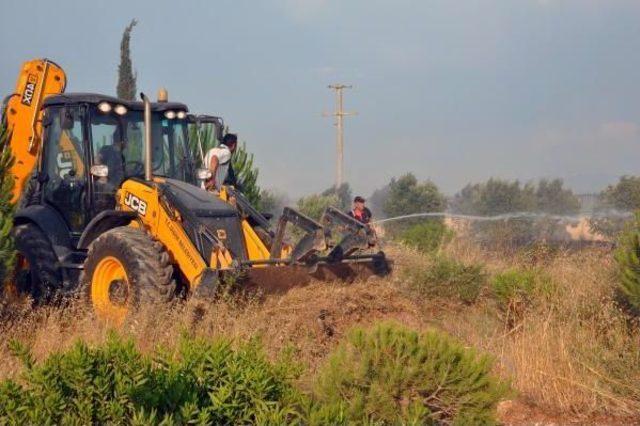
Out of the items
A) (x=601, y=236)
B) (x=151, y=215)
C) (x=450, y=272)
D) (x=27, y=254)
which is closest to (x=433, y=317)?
(x=450, y=272)

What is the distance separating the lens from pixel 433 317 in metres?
12.1

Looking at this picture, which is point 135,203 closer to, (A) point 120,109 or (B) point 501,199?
(A) point 120,109

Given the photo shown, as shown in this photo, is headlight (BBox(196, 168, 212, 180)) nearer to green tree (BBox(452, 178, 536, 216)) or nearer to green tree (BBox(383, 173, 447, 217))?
green tree (BBox(452, 178, 536, 216))

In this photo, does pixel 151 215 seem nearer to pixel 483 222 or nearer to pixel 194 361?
pixel 194 361

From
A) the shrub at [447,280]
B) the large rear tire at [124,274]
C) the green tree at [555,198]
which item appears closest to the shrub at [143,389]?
the large rear tire at [124,274]

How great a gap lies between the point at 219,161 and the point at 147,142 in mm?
1680

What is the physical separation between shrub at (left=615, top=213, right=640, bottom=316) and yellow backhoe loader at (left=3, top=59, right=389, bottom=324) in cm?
285

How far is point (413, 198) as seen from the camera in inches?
1435

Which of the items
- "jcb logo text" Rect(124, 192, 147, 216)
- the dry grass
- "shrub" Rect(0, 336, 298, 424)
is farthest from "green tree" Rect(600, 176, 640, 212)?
"shrub" Rect(0, 336, 298, 424)

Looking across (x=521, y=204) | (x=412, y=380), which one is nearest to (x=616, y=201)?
(x=521, y=204)

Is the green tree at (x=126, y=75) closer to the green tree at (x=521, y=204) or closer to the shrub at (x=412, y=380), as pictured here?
the green tree at (x=521, y=204)

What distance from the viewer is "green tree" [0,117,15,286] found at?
995 cm

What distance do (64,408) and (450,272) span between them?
28.5ft

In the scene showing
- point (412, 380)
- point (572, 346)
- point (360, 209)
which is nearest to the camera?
point (412, 380)
